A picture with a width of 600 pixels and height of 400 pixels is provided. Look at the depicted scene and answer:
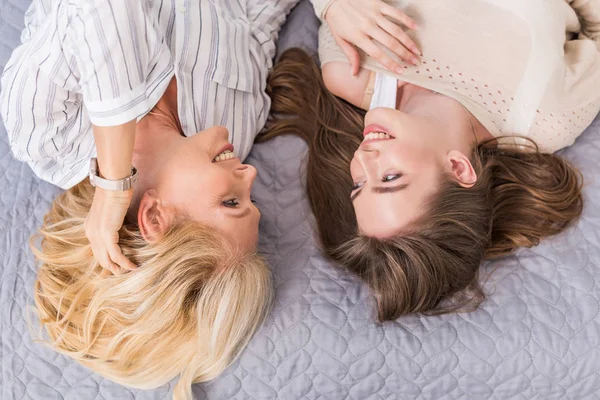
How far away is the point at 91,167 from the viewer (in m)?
1.17

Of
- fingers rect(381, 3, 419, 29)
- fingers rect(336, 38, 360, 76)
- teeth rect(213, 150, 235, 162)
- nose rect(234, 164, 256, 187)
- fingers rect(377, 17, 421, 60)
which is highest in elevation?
fingers rect(381, 3, 419, 29)

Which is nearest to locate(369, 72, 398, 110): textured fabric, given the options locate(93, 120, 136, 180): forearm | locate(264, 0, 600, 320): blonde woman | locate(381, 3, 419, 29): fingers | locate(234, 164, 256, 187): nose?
locate(264, 0, 600, 320): blonde woman

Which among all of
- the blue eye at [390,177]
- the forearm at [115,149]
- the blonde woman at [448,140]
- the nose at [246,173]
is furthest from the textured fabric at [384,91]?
the forearm at [115,149]

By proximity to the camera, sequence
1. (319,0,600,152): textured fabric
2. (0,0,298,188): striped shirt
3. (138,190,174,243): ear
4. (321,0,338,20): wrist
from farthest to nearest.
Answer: (321,0,338,20): wrist, (319,0,600,152): textured fabric, (138,190,174,243): ear, (0,0,298,188): striped shirt

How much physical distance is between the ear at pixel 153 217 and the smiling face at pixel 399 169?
0.40m

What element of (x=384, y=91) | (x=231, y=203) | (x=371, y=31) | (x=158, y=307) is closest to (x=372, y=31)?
(x=371, y=31)

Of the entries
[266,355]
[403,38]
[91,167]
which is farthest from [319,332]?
[403,38]

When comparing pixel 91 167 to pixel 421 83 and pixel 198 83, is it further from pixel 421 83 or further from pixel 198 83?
pixel 421 83

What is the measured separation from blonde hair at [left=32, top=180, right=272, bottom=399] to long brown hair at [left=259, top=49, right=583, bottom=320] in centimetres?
24

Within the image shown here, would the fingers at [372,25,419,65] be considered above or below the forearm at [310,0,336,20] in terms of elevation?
above

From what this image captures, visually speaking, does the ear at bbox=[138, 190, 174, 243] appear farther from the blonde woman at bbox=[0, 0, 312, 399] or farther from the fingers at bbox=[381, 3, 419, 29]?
the fingers at bbox=[381, 3, 419, 29]

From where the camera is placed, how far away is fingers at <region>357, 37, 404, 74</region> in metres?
1.40

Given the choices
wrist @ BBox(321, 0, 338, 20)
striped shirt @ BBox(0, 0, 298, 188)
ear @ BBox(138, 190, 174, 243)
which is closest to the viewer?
striped shirt @ BBox(0, 0, 298, 188)

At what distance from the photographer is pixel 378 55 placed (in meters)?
1.40
